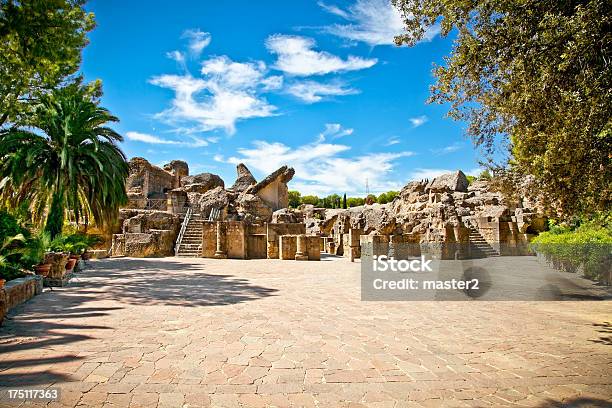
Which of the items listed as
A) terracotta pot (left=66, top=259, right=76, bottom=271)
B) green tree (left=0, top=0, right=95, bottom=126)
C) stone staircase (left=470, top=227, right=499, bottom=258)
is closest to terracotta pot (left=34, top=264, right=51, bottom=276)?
terracotta pot (left=66, top=259, right=76, bottom=271)

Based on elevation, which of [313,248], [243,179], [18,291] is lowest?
[18,291]

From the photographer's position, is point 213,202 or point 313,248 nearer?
point 313,248

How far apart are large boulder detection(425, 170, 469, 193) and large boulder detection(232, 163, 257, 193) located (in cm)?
2206

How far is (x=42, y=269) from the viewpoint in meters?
8.10

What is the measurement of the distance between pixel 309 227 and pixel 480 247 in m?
15.2

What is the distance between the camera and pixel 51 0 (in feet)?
17.8

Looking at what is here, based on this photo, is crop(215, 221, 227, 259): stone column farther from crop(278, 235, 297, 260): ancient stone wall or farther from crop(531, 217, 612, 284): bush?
crop(531, 217, 612, 284): bush

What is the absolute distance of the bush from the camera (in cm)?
1023

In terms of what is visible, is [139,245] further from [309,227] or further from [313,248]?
[309,227]

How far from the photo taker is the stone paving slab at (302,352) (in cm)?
323

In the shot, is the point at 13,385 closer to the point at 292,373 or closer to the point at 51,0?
the point at 292,373

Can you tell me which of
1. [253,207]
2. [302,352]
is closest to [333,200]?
[253,207]

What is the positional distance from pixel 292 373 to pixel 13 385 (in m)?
2.66

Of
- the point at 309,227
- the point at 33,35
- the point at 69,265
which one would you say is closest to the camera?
the point at 33,35
